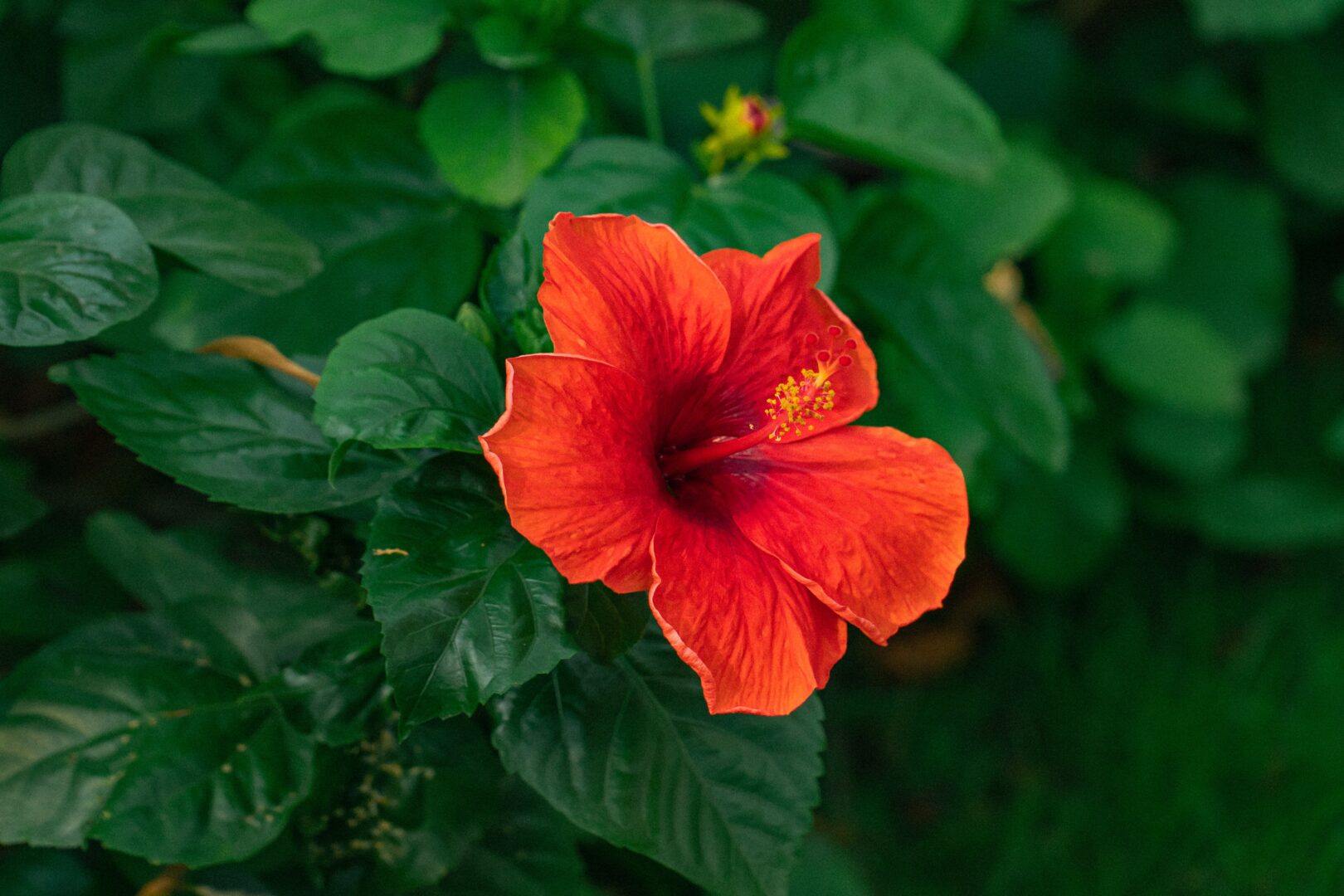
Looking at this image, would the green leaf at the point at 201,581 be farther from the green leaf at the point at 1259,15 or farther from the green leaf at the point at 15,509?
the green leaf at the point at 1259,15

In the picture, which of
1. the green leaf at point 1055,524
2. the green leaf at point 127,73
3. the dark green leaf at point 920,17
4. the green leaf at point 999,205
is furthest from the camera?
the green leaf at point 1055,524

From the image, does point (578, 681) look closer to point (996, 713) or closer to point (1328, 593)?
point (996, 713)

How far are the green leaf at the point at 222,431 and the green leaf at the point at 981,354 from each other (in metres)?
0.61

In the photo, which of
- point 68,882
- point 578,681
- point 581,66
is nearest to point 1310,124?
point 581,66

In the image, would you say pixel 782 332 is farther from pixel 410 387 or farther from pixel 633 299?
pixel 410 387

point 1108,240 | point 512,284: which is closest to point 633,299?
point 512,284

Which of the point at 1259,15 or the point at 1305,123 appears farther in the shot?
the point at 1305,123

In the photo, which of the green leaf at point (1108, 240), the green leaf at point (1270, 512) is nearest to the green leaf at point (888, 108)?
the green leaf at point (1108, 240)

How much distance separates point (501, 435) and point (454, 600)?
0.12 m

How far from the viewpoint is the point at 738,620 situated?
650mm

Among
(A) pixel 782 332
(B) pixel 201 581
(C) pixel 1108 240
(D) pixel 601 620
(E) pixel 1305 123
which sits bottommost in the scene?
(C) pixel 1108 240

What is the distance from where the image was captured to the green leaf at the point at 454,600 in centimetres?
62

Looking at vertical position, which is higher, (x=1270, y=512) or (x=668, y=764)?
(x=668, y=764)

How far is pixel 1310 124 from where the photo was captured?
7.92 feet
